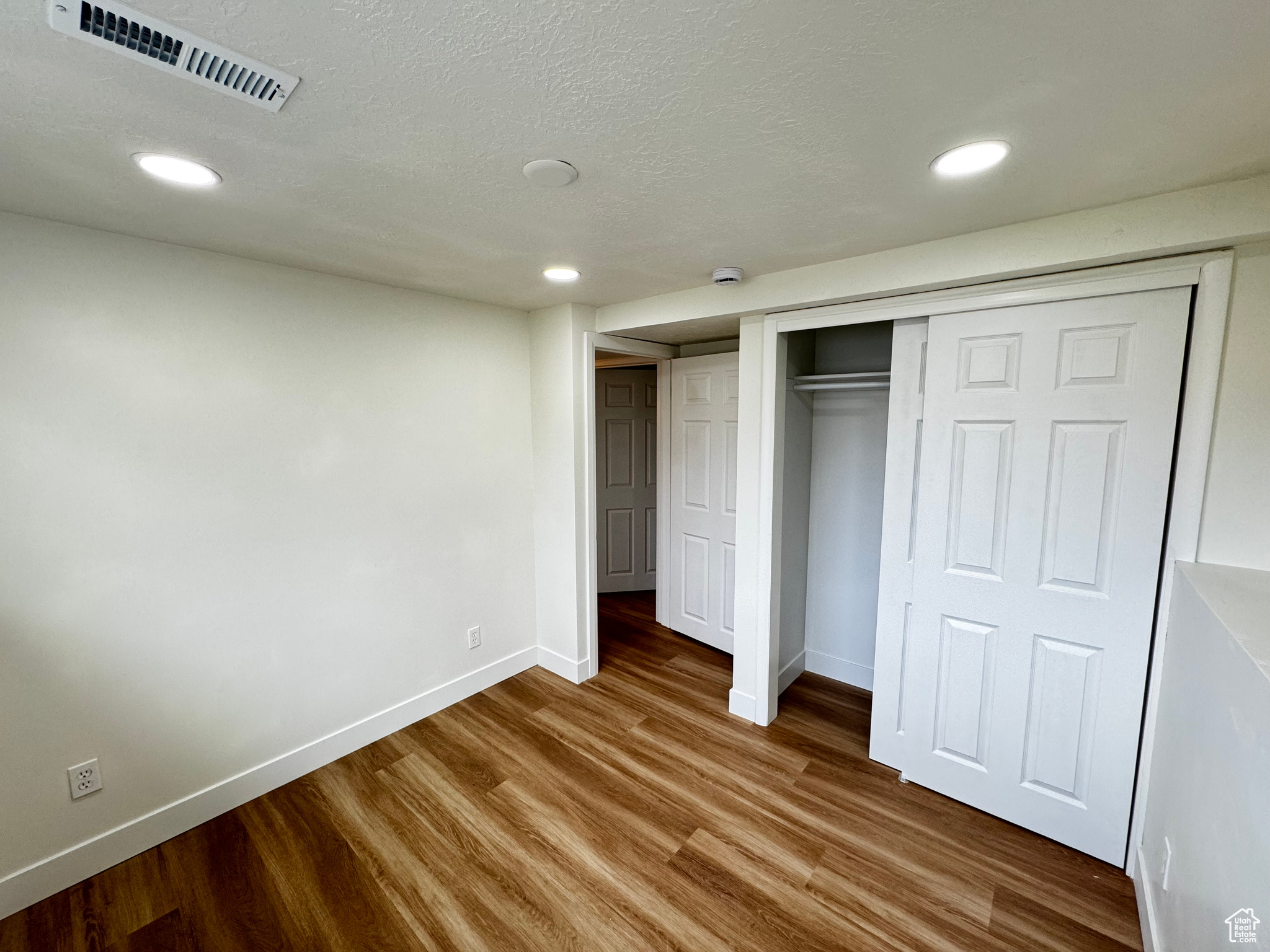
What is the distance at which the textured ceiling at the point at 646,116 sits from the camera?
82 cm

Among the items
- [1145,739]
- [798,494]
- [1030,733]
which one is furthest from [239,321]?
[1145,739]

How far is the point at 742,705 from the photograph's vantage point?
2.75 meters

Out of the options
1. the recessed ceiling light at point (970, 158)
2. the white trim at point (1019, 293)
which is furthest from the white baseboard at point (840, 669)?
the recessed ceiling light at point (970, 158)

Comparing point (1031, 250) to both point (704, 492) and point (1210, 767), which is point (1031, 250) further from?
point (704, 492)

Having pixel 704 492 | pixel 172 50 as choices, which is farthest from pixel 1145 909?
pixel 172 50

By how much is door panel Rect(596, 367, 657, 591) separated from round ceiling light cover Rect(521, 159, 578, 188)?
3171 mm

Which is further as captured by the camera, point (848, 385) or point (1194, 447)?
point (848, 385)

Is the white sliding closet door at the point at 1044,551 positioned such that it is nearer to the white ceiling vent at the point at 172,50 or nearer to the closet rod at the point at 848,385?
the closet rod at the point at 848,385

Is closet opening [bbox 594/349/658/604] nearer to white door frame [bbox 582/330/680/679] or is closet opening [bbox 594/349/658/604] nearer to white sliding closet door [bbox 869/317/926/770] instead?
white door frame [bbox 582/330/680/679]

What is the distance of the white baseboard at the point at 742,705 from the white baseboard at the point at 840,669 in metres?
0.72

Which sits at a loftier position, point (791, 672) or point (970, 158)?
point (970, 158)

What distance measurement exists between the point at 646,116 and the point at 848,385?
1935mm

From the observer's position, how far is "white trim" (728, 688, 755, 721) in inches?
107

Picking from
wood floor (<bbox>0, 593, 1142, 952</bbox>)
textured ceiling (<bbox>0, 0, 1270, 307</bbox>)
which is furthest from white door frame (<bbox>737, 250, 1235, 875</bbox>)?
wood floor (<bbox>0, 593, 1142, 952</bbox>)
